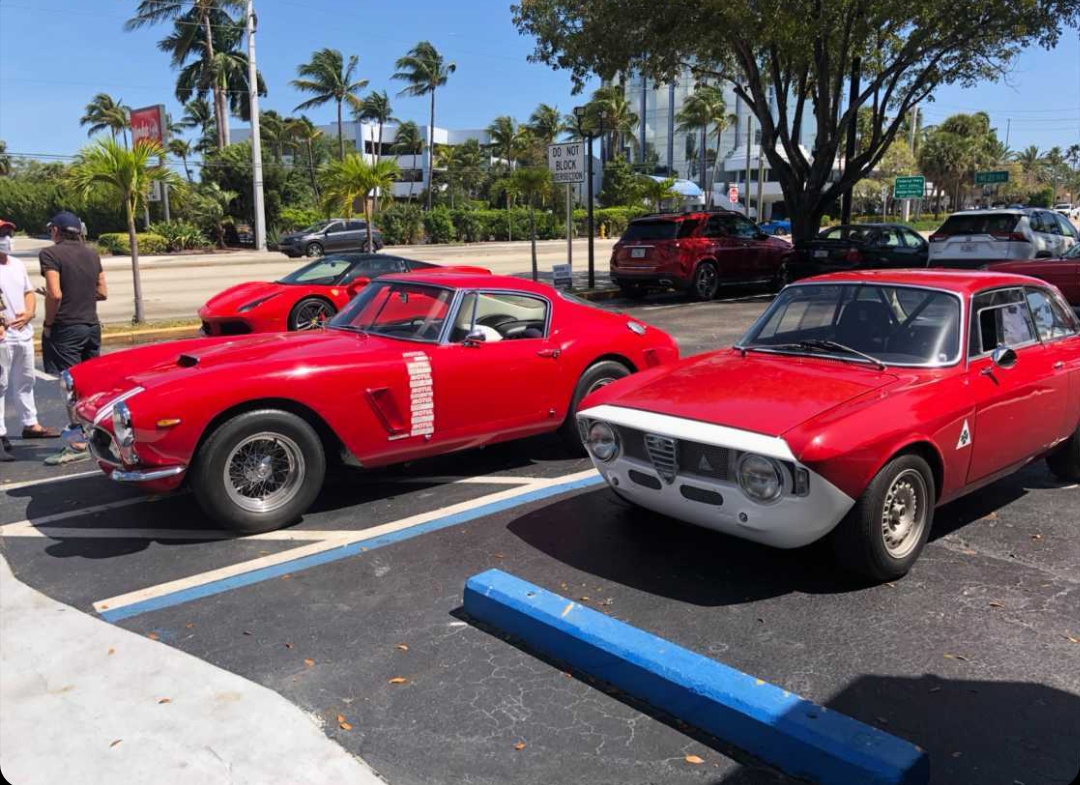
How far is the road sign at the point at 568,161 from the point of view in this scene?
1662cm

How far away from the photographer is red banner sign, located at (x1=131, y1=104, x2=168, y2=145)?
1613 inches

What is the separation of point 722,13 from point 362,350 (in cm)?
1480

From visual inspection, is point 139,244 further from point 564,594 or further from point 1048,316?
point 1048,316

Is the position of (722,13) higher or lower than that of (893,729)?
higher

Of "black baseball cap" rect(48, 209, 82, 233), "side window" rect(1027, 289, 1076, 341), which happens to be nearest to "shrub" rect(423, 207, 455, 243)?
"black baseball cap" rect(48, 209, 82, 233)

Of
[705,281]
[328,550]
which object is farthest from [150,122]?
[328,550]

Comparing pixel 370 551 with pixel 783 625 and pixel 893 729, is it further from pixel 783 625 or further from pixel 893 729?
pixel 893 729

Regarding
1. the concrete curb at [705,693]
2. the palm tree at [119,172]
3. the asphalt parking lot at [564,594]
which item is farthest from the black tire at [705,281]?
the concrete curb at [705,693]

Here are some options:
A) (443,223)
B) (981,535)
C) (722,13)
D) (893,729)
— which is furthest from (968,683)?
(443,223)

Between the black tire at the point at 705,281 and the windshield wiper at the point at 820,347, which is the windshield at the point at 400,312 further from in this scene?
the black tire at the point at 705,281

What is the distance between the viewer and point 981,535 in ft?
16.1

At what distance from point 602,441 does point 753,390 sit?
33.1 inches

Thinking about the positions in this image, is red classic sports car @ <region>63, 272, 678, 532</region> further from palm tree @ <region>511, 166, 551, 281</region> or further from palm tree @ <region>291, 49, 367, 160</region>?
palm tree @ <region>291, 49, 367, 160</region>

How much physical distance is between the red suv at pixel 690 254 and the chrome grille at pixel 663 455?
12532mm
